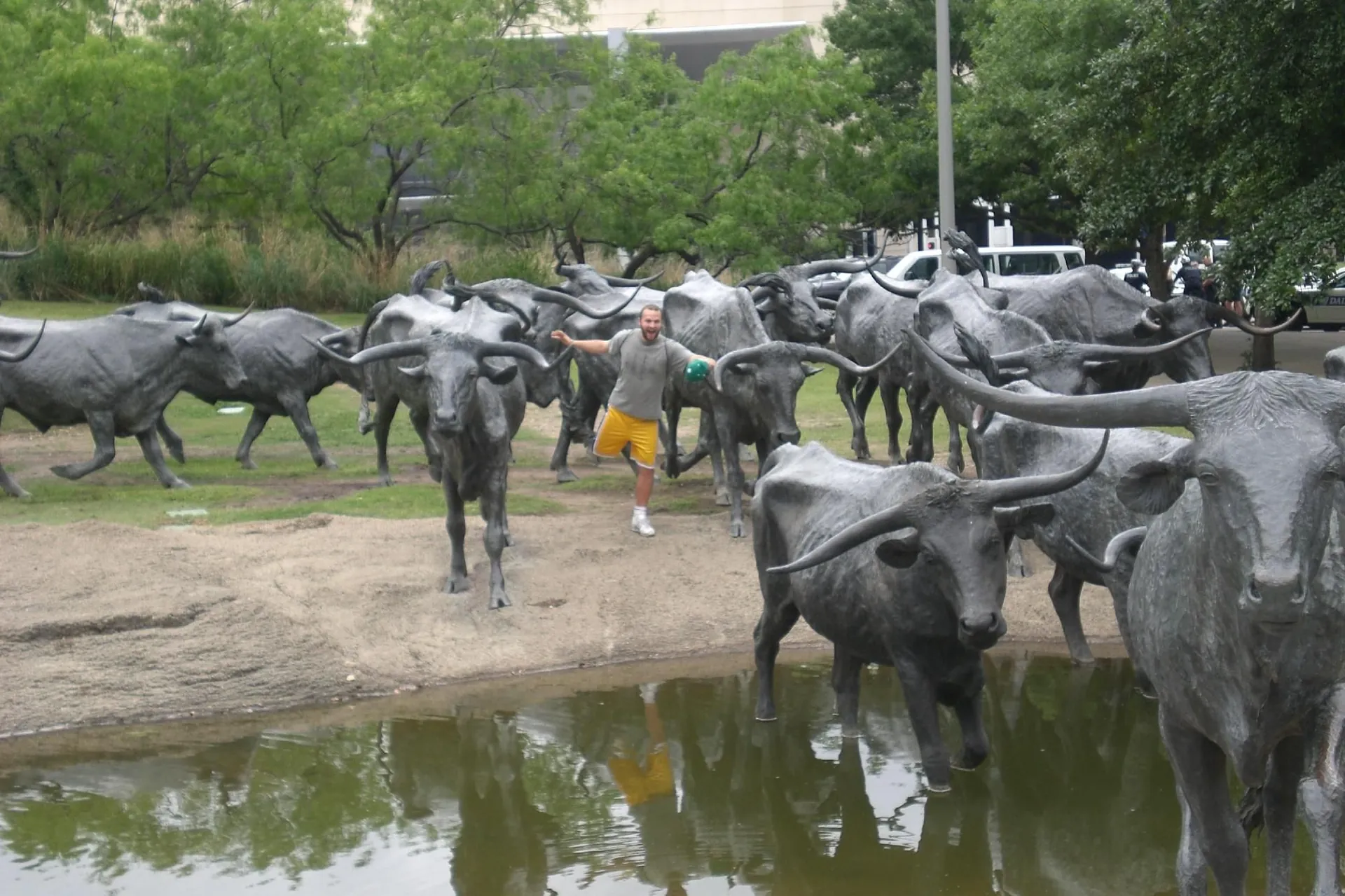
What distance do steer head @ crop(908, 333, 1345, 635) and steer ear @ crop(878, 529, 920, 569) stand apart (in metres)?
2.38

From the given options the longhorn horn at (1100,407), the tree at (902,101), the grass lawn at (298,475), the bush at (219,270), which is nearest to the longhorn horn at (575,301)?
the grass lawn at (298,475)

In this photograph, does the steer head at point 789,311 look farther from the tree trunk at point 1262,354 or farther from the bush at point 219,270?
the bush at point 219,270

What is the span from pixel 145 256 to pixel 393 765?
74.8 ft

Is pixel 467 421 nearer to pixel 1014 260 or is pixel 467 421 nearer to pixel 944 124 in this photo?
pixel 944 124

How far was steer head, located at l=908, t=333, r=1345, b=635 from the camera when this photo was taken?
4578mm

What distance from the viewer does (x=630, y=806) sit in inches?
334

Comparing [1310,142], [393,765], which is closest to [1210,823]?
[393,765]

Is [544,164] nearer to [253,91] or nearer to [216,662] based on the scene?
[253,91]

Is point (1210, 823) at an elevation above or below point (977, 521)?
below

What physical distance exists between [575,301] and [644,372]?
1.95 metres

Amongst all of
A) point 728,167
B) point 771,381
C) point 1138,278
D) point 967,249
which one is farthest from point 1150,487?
point 1138,278

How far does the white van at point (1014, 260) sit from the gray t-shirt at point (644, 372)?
741 inches

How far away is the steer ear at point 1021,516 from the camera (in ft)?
25.5

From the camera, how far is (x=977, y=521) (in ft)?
25.2
